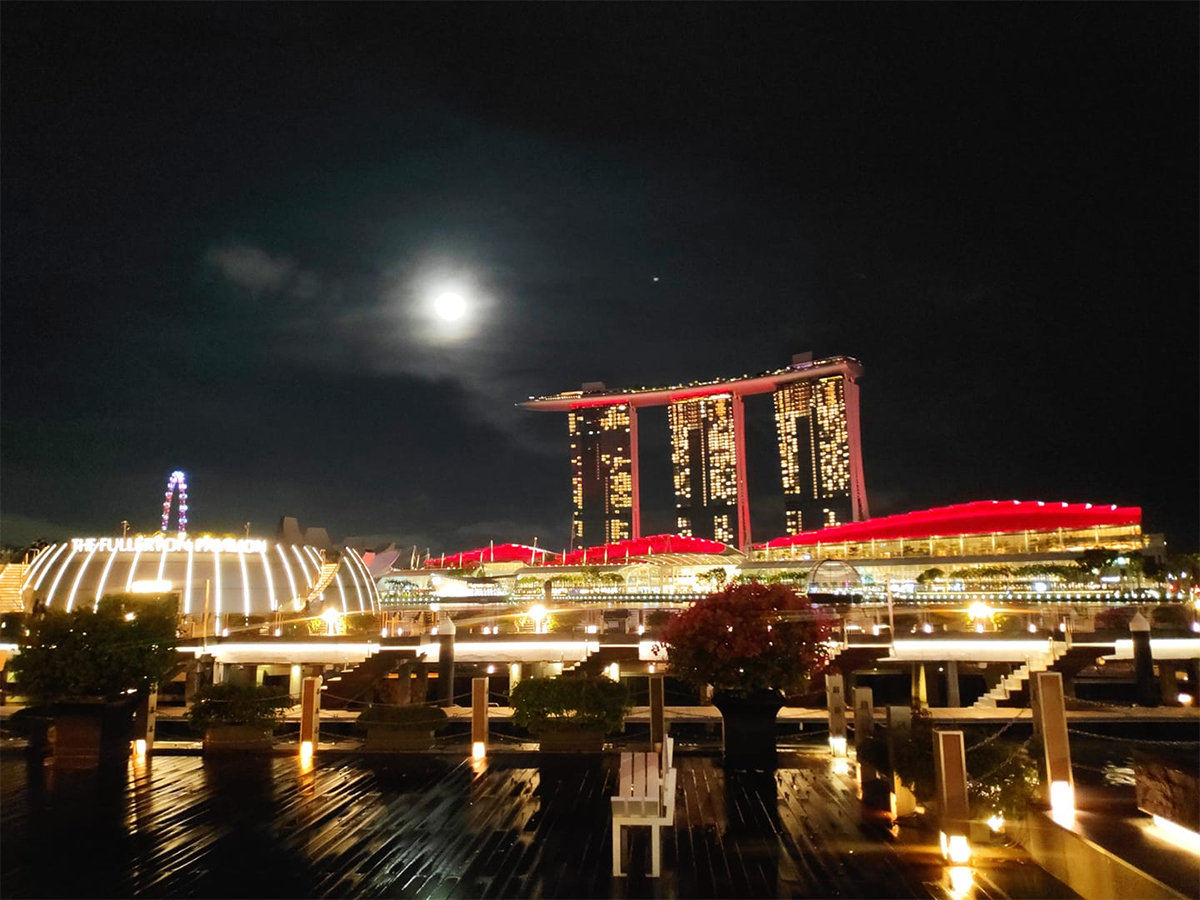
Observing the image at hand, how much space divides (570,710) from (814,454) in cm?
17266

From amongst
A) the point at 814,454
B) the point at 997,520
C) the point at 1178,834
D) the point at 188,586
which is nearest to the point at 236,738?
the point at 1178,834

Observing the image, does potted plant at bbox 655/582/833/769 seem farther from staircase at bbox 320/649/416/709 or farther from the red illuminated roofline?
the red illuminated roofline

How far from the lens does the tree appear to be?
9.34 m

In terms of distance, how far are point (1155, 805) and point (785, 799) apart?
3.64 metres

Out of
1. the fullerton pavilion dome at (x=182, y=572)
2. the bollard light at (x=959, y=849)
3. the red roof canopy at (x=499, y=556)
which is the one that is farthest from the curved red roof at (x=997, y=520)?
the bollard light at (x=959, y=849)

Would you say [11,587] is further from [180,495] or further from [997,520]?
[997,520]

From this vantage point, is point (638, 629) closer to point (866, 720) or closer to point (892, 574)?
point (866, 720)

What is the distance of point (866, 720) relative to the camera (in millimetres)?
9180

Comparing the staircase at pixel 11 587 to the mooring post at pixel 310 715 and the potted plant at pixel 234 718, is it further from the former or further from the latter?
the mooring post at pixel 310 715

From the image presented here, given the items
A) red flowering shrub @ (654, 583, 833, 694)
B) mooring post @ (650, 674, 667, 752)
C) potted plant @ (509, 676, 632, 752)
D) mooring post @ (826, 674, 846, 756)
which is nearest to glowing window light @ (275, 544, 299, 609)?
potted plant @ (509, 676, 632, 752)

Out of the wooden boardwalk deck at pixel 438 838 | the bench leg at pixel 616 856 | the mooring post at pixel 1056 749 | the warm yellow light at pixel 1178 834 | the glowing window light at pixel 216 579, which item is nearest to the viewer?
the warm yellow light at pixel 1178 834

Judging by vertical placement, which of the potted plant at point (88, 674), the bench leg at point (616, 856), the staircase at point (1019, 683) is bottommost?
the staircase at point (1019, 683)

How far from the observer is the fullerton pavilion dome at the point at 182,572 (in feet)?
97.1

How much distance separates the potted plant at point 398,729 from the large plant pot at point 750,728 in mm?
4175
